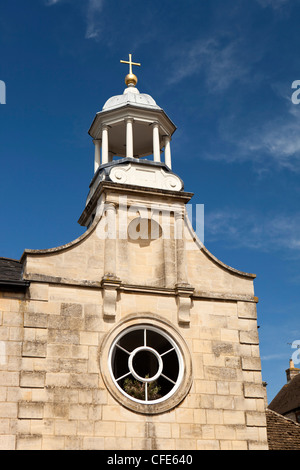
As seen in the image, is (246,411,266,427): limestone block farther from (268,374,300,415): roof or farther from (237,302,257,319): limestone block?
(268,374,300,415): roof

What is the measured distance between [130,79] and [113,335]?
9.13 m

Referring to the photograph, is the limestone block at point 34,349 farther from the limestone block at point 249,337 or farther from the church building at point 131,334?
the limestone block at point 249,337

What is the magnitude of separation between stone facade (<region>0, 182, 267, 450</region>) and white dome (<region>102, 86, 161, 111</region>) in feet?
10.6

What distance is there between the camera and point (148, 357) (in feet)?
53.0

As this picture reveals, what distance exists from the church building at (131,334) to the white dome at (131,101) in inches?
40.1

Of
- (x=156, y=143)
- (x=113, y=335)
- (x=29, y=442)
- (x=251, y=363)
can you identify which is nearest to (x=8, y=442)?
(x=29, y=442)

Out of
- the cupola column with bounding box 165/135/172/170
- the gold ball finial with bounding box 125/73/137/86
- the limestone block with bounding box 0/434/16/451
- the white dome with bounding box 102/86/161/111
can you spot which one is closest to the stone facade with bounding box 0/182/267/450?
the limestone block with bounding box 0/434/16/451

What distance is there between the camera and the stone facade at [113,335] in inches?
508

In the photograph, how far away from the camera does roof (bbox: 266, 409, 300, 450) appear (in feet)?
52.5

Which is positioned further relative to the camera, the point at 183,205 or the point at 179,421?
the point at 183,205
